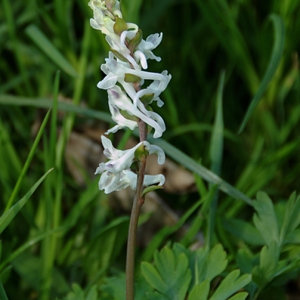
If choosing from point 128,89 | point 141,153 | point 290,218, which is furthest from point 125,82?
point 290,218

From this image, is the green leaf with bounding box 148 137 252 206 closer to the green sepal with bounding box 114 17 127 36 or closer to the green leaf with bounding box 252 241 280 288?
the green leaf with bounding box 252 241 280 288

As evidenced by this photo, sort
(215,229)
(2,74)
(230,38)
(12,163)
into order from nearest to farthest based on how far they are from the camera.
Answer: (215,229)
(12,163)
(230,38)
(2,74)

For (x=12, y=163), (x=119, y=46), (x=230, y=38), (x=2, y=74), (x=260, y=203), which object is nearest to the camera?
(x=119, y=46)

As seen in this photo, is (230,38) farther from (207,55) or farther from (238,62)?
(207,55)

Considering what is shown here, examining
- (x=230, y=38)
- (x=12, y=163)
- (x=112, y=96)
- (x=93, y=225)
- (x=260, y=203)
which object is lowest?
(x=93, y=225)

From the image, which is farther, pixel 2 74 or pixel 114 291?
pixel 2 74

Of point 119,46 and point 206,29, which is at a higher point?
point 119,46

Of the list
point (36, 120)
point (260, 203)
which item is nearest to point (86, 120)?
point (36, 120)

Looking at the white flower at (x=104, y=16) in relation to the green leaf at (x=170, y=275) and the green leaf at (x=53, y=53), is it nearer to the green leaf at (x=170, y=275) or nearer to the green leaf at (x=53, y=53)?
the green leaf at (x=170, y=275)
